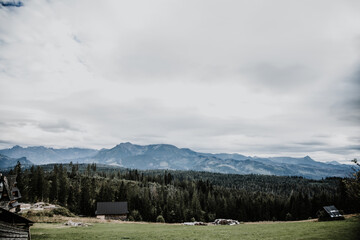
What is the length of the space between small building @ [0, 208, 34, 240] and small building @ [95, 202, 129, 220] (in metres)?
80.5

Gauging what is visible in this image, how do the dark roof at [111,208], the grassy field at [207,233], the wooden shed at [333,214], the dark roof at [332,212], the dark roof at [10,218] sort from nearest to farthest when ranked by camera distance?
the dark roof at [10,218]
the grassy field at [207,233]
the wooden shed at [333,214]
the dark roof at [332,212]
the dark roof at [111,208]

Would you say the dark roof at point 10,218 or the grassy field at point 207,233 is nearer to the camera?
the dark roof at point 10,218

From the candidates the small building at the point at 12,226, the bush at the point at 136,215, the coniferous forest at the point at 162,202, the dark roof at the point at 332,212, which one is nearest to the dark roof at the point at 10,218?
the small building at the point at 12,226

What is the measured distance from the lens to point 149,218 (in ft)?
353

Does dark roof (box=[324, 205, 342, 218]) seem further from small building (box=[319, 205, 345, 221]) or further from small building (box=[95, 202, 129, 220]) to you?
small building (box=[95, 202, 129, 220])

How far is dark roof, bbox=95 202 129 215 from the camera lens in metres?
93.4

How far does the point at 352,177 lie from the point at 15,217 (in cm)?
2955

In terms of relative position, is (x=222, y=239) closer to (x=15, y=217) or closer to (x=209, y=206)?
(x=15, y=217)

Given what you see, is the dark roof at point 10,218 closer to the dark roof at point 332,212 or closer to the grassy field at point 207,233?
the grassy field at point 207,233

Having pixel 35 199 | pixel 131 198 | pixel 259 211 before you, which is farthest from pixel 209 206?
pixel 35 199

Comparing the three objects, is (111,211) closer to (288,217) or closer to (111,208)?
(111,208)

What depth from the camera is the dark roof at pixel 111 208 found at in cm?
9338

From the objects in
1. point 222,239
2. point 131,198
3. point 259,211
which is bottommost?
point 259,211

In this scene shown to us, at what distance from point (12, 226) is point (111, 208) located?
8506cm
